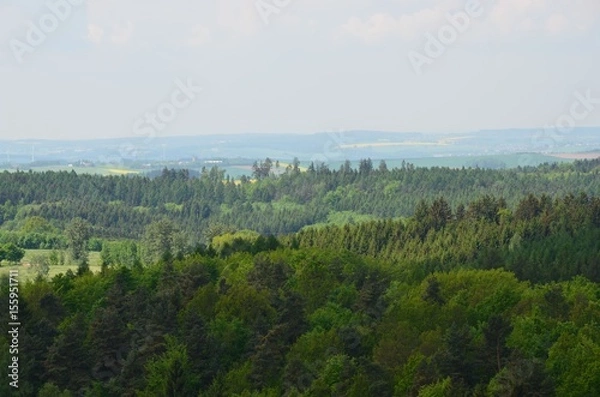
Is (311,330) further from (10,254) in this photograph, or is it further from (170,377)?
(10,254)

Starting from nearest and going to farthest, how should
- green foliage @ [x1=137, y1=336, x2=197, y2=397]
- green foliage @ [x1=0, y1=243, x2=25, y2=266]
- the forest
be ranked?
the forest < green foliage @ [x1=137, y1=336, x2=197, y2=397] < green foliage @ [x1=0, y1=243, x2=25, y2=266]

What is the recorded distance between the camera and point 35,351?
81.3m

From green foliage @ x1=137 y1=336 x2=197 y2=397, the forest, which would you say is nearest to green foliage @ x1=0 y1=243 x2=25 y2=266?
the forest

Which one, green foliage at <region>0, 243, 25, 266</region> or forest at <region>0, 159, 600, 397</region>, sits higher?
forest at <region>0, 159, 600, 397</region>

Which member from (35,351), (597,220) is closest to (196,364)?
(35,351)

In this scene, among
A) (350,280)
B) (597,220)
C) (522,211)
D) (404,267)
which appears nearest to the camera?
(350,280)

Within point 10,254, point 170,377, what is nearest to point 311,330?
point 170,377

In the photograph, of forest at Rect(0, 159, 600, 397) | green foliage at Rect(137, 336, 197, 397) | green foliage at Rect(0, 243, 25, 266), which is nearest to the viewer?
forest at Rect(0, 159, 600, 397)

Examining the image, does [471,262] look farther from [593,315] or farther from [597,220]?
[593,315]

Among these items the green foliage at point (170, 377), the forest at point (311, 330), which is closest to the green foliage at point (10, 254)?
the forest at point (311, 330)

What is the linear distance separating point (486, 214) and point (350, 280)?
68.1 metres

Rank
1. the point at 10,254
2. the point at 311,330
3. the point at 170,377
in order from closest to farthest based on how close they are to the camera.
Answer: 1. the point at 170,377
2. the point at 311,330
3. the point at 10,254

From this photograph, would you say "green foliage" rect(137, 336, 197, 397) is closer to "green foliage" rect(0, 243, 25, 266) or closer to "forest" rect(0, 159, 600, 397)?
"forest" rect(0, 159, 600, 397)

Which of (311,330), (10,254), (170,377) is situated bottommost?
(10,254)
